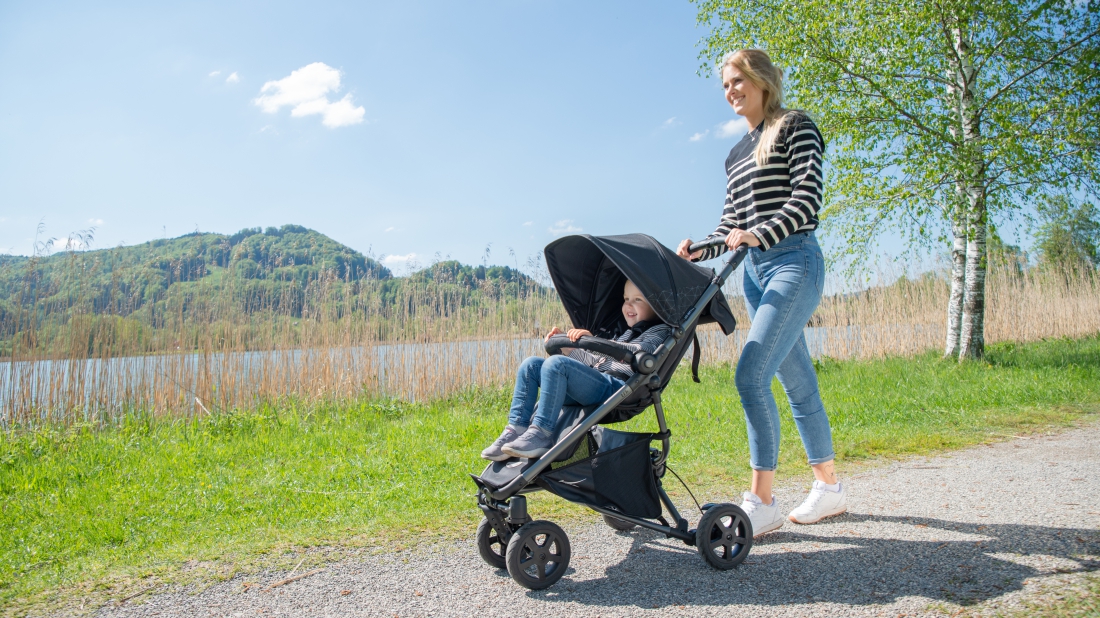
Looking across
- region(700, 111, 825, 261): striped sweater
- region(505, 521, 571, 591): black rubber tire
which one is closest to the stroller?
region(505, 521, 571, 591): black rubber tire

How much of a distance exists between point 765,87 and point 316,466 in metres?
3.85

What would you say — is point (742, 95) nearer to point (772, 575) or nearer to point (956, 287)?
point (772, 575)

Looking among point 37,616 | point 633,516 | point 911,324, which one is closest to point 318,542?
point 37,616

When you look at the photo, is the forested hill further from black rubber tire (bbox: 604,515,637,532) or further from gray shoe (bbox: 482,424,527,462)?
black rubber tire (bbox: 604,515,637,532)

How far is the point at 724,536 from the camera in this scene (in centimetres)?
281

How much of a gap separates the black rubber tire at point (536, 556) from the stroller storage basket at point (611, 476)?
0.50 feet

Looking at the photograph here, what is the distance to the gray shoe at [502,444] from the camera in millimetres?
2689

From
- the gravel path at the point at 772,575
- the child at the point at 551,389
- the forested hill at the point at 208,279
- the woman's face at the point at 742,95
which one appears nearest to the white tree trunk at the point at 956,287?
the forested hill at the point at 208,279

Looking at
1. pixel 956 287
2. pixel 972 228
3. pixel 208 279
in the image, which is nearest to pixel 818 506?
pixel 208 279

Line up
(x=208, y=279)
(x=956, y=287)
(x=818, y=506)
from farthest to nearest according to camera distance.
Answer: (x=956, y=287) → (x=208, y=279) → (x=818, y=506)

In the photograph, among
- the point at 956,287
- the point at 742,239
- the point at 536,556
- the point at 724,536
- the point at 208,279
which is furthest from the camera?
the point at 956,287

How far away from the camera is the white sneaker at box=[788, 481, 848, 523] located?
3.34 m

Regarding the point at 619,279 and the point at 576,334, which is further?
the point at 619,279

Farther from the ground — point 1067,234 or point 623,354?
point 1067,234
